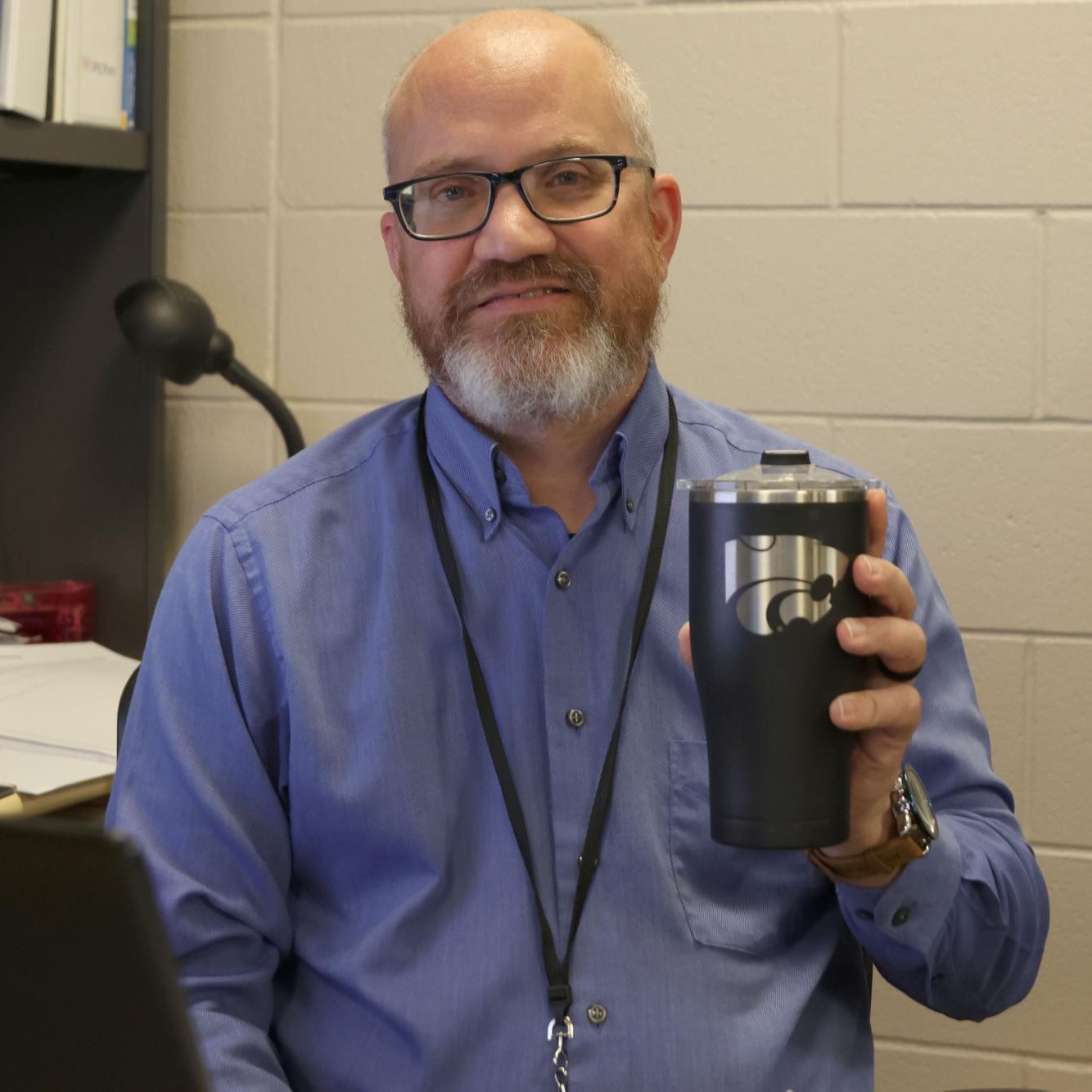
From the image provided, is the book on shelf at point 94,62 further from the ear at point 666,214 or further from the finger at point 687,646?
the finger at point 687,646

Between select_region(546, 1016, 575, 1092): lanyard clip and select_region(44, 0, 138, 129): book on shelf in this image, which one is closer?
select_region(546, 1016, 575, 1092): lanyard clip

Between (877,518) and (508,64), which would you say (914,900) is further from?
(508,64)

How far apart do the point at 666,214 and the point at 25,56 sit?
0.92 m

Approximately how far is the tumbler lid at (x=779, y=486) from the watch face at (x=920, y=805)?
0.89 feet

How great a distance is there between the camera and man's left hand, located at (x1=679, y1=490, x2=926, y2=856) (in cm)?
90

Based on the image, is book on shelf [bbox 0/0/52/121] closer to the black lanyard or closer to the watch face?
the black lanyard

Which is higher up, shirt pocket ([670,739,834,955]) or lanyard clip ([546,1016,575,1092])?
shirt pocket ([670,739,834,955])

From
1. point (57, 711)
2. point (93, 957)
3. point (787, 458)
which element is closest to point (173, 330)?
point (57, 711)

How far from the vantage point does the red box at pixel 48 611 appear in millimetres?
2096

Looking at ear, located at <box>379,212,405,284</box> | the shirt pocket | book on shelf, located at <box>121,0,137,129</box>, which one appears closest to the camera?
the shirt pocket

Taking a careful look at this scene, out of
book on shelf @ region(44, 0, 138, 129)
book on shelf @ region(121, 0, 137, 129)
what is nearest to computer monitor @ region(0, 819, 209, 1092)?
book on shelf @ region(44, 0, 138, 129)

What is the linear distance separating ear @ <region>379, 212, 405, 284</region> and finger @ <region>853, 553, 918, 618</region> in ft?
2.18

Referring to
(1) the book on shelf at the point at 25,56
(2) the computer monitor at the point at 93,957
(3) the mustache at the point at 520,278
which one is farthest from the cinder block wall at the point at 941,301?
(2) the computer monitor at the point at 93,957

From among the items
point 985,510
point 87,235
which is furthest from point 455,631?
point 87,235
